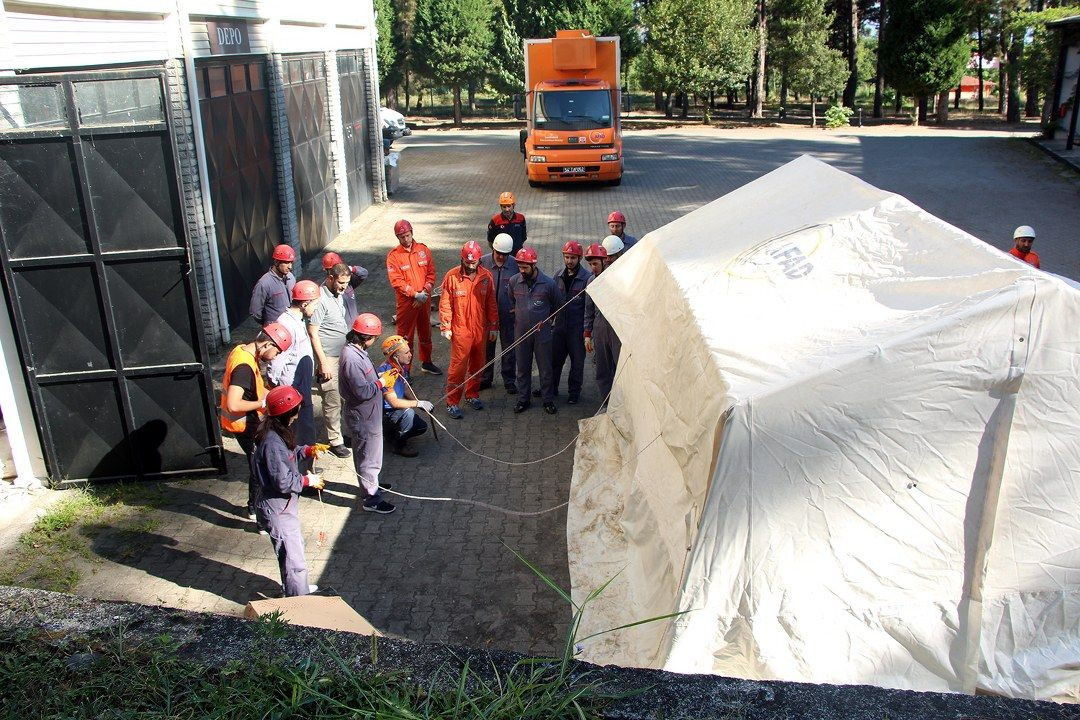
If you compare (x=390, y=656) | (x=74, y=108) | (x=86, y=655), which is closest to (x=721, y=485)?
(x=390, y=656)

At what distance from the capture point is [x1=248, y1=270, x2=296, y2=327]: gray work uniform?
28.0 ft

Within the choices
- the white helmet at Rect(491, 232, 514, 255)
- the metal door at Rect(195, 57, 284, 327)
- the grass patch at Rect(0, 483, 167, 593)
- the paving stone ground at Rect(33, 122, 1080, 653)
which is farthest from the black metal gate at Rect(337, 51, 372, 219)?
the grass patch at Rect(0, 483, 167, 593)

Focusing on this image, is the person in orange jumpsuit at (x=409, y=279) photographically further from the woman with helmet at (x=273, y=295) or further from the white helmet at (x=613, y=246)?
the white helmet at (x=613, y=246)

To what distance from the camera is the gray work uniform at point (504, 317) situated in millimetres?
9641

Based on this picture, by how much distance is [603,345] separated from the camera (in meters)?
8.80

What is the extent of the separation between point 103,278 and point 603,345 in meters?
4.56

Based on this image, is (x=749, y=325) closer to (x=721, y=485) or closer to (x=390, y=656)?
(x=721, y=485)

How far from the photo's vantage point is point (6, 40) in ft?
24.8

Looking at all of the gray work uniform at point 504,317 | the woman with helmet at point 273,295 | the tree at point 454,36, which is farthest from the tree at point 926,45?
the woman with helmet at point 273,295

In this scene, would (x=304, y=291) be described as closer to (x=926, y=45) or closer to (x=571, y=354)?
(x=571, y=354)

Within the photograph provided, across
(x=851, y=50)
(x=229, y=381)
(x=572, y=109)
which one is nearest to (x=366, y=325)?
(x=229, y=381)

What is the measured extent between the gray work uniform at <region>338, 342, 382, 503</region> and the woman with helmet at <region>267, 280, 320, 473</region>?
0.43 metres

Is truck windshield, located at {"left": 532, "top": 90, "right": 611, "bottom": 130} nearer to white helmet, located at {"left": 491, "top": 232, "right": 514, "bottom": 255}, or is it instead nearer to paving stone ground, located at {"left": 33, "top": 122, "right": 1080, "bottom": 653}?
paving stone ground, located at {"left": 33, "top": 122, "right": 1080, "bottom": 653}

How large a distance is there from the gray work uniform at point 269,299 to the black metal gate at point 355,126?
34.1 ft
